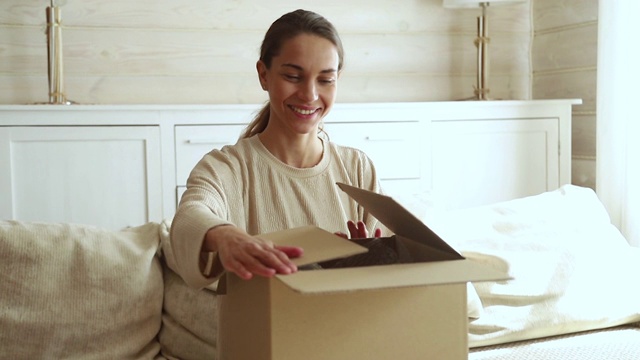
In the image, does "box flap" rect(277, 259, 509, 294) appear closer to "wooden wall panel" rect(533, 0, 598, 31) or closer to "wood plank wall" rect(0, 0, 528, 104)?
"wood plank wall" rect(0, 0, 528, 104)

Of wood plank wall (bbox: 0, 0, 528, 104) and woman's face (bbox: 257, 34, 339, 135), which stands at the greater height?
wood plank wall (bbox: 0, 0, 528, 104)

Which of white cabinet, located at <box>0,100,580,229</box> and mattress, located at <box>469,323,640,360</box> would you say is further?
white cabinet, located at <box>0,100,580,229</box>

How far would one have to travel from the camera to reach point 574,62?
3.74 meters

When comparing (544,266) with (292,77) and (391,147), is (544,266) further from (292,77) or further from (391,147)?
(391,147)

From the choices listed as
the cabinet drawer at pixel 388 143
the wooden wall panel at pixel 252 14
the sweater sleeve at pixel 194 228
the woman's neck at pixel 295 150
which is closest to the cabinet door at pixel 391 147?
the cabinet drawer at pixel 388 143

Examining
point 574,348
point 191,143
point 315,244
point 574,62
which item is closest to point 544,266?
point 574,348

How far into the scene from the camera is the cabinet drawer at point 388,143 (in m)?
3.21

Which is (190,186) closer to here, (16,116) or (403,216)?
(403,216)

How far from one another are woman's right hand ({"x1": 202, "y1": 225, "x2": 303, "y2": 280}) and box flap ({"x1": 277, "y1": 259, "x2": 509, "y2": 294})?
22 mm

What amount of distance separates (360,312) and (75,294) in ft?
3.01

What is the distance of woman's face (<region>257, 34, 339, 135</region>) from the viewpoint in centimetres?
155

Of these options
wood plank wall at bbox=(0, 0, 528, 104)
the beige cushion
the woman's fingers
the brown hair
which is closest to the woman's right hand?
the woman's fingers

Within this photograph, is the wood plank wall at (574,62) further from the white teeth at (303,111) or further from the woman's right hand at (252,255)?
the woman's right hand at (252,255)

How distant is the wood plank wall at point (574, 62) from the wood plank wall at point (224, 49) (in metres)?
0.10
